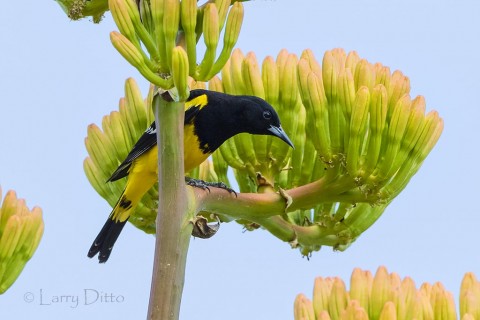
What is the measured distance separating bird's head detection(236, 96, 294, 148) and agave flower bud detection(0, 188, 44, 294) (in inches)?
45.1

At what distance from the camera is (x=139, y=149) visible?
4.27 m

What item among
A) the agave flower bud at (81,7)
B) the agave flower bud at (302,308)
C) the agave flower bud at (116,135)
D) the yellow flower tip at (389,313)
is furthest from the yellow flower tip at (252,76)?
the yellow flower tip at (389,313)

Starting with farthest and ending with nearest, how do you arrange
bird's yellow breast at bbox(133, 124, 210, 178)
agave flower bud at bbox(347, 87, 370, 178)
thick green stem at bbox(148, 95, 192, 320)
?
bird's yellow breast at bbox(133, 124, 210, 178) < agave flower bud at bbox(347, 87, 370, 178) < thick green stem at bbox(148, 95, 192, 320)

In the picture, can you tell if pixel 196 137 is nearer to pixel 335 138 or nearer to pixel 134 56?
pixel 335 138

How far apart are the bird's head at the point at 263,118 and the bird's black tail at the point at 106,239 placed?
0.83m

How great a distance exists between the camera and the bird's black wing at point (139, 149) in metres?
4.22

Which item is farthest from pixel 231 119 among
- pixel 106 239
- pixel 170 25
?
pixel 170 25

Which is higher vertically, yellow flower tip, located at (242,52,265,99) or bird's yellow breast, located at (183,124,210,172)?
yellow flower tip, located at (242,52,265,99)

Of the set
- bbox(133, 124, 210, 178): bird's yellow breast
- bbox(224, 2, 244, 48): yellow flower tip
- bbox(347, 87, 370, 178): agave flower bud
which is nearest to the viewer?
bbox(224, 2, 244, 48): yellow flower tip

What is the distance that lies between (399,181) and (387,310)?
4.90ft

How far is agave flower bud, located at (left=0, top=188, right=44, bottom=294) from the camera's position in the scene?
3377 mm

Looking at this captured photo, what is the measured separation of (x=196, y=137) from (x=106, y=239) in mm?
631

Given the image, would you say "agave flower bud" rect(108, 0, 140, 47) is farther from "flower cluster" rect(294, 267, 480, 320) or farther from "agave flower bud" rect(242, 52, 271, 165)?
"agave flower bud" rect(242, 52, 271, 165)

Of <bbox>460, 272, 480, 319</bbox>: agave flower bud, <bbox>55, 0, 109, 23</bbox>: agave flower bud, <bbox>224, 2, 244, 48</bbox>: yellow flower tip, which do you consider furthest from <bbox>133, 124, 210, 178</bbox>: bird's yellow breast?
<bbox>460, 272, 480, 319</bbox>: agave flower bud
